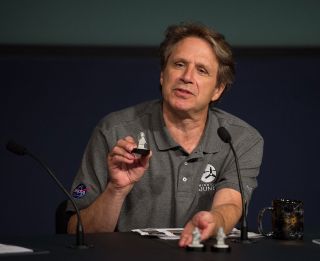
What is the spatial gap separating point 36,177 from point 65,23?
2.51ft

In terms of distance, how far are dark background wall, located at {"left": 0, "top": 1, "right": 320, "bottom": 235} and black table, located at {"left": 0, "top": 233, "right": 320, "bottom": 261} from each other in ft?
4.70

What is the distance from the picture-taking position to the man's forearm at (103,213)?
3004mm

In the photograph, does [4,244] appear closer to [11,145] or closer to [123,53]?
[11,145]

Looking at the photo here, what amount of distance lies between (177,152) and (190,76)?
30cm

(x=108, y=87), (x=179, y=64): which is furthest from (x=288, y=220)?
(x=108, y=87)

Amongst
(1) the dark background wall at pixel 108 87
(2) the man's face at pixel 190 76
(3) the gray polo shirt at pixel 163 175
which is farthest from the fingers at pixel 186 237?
(1) the dark background wall at pixel 108 87

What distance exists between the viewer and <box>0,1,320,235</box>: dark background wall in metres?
4.09

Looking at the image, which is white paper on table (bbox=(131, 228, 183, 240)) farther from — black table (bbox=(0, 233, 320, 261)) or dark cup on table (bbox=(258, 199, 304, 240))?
dark cup on table (bbox=(258, 199, 304, 240))

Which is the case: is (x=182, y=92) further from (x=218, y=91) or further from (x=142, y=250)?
(x=142, y=250)

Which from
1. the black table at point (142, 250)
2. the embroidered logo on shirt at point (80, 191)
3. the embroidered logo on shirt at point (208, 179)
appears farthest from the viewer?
the embroidered logo on shirt at point (208, 179)

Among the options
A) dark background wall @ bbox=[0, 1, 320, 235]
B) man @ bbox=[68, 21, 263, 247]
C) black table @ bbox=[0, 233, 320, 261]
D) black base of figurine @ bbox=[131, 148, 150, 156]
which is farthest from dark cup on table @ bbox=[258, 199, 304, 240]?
dark background wall @ bbox=[0, 1, 320, 235]

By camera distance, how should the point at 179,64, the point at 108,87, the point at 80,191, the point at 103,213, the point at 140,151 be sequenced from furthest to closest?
1. the point at 108,87
2. the point at 179,64
3. the point at 80,191
4. the point at 103,213
5. the point at 140,151

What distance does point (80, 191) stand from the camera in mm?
3148

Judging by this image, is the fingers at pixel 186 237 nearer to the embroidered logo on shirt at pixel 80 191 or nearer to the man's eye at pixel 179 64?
the embroidered logo on shirt at pixel 80 191
